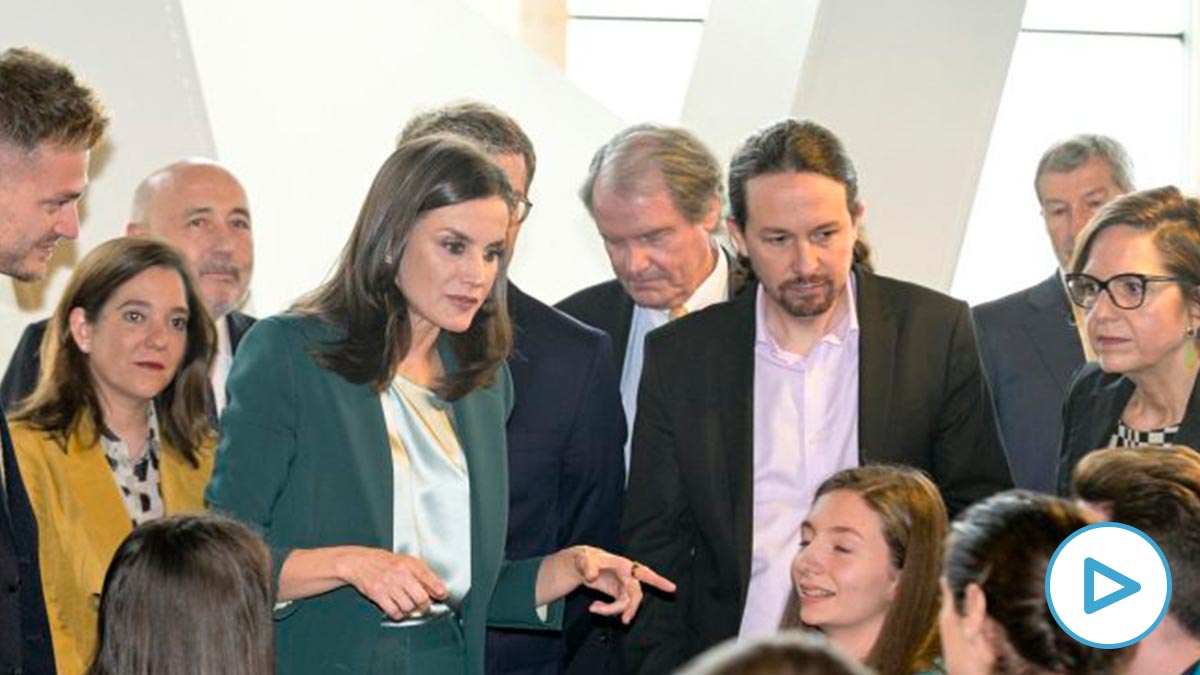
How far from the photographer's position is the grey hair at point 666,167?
500cm

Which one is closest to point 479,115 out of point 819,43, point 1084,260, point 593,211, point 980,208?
point 593,211

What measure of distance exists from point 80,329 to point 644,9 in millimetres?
3908

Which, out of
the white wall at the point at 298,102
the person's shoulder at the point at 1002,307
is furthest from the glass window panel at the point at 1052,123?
the person's shoulder at the point at 1002,307

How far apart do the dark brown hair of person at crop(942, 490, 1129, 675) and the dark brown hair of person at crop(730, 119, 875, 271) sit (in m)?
1.40

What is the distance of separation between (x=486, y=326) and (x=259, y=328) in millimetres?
458

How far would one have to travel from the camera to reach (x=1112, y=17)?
838cm

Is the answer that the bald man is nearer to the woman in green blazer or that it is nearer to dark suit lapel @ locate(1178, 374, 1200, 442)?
the woman in green blazer

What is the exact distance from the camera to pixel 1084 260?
4418 millimetres

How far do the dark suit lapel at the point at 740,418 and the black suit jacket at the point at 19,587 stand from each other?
1343 mm

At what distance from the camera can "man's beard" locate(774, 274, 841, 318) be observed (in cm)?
427

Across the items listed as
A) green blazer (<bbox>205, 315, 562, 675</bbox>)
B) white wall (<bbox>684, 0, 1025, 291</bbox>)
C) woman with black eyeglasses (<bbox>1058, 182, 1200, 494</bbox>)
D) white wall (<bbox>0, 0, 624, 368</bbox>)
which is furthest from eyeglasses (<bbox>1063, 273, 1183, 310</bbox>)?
white wall (<bbox>0, 0, 624, 368</bbox>)

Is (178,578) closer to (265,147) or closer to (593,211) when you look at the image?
(593,211)

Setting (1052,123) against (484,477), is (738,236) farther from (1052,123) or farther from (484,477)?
(1052,123)

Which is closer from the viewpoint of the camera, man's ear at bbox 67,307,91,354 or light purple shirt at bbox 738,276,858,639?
light purple shirt at bbox 738,276,858,639
